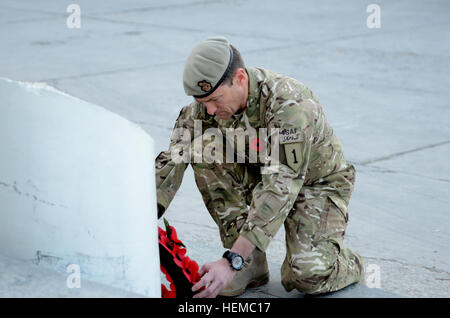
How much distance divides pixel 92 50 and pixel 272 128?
229 inches

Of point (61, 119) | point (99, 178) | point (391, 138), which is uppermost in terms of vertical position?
point (61, 119)

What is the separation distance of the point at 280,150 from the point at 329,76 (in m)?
4.51

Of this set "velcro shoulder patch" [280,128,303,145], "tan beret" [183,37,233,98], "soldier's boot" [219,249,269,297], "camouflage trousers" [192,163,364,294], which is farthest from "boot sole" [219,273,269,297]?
"tan beret" [183,37,233,98]

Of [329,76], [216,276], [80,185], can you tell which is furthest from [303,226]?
[329,76]

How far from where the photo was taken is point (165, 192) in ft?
9.59

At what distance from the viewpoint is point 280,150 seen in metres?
2.63

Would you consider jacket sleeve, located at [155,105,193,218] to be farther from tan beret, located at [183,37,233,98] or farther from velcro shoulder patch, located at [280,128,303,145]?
velcro shoulder patch, located at [280,128,303,145]

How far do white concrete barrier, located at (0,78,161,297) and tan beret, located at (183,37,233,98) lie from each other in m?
0.52

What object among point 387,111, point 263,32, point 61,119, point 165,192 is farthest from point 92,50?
point 61,119

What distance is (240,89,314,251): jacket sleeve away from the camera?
2555 mm

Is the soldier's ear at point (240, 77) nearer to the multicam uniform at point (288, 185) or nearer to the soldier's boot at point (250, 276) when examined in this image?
the multicam uniform at point (288, 185)

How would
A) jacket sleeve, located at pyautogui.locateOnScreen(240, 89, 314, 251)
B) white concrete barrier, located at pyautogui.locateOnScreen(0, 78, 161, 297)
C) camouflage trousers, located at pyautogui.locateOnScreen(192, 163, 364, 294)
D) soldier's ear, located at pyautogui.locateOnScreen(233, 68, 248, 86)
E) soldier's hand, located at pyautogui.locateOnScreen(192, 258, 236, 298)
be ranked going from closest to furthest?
white concrete barrier, located at pyautogui.locateOnScreen(0, 78, 161, 297)
soldier's hand, located at pyautogui.locateOnScreen(192, 258, 236, 298)
jacket sleeve, located at pyautogui.locateOnScreen(240, 89, 314, 251)
soldier's ear, located at pyautogui.locateOnScreen(233, 68, 248, 86)
camouflage trousers, located at pyautogui.locateOnScreen(192, 163, 364, 294)

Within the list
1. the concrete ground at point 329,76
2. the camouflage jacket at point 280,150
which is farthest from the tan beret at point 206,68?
the concrete ground at point 329,76
